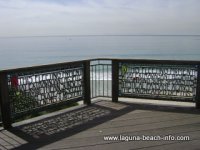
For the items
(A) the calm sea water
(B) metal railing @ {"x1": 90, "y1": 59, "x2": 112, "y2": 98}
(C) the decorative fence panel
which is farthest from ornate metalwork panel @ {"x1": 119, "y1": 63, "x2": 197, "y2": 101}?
(A) the calm sea water

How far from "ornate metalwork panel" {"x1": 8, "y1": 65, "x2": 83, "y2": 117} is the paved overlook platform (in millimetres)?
294

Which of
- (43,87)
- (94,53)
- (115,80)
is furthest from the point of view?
(94,53)

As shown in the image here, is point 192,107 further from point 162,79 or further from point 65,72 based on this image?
point 65,72

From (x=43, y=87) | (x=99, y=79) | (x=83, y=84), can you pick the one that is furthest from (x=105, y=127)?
(x=99, y=79)

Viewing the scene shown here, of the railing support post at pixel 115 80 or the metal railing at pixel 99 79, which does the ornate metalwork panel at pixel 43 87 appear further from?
the metal railing at pixel 99 79

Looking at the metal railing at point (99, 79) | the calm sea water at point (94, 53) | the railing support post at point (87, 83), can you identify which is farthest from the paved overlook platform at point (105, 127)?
the calm sea water at point (94, 53)

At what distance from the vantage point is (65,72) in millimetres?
5777

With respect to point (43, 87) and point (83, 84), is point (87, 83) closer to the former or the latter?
point (83, 84)

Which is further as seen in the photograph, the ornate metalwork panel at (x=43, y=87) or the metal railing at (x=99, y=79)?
the metal railing at (x=99, y=79)

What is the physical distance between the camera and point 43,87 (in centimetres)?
542

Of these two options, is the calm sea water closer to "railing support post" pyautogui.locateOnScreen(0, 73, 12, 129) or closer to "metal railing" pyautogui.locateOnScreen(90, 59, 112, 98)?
"metal railing" pyautogui.locateOnScreen(90, 59, 112, 98)

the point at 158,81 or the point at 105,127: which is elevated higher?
the point at 158,81

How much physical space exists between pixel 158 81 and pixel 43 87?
2511 millimetres

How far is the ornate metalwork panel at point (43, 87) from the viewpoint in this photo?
496 centimetres
